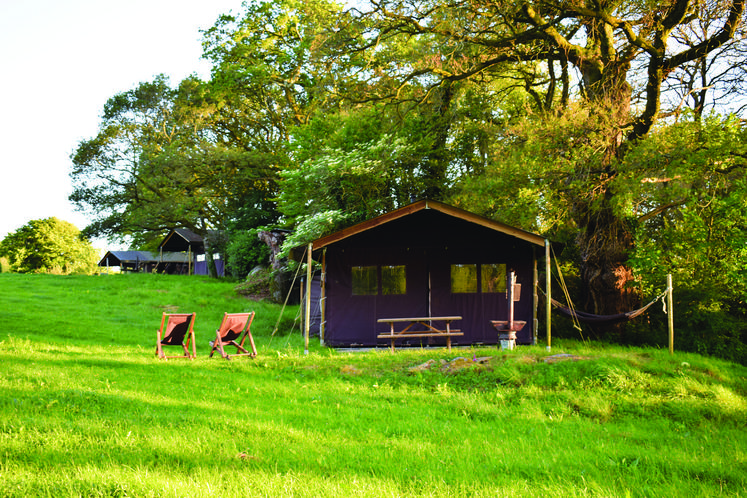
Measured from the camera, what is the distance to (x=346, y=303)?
1390cm

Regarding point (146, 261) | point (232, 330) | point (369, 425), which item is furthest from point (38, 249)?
point (369, 425)

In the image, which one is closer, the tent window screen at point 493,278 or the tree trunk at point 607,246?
the tree trunk at point 607,246

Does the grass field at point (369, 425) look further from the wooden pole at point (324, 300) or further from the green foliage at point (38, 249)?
the green foliage at point (38, 249)

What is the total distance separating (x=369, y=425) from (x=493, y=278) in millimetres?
8973

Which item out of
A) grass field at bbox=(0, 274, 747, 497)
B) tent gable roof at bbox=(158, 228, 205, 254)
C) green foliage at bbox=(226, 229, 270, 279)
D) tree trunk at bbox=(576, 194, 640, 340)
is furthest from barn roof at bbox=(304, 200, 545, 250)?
tent gable roof at bbox=(158, 228, 205, 254)

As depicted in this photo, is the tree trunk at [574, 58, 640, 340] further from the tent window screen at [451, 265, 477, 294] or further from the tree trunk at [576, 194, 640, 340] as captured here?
the tent window screen at [451, 265, 477, 294]

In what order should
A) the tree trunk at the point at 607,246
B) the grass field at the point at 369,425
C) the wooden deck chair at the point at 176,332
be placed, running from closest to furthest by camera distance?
1. the grass field at the point at 369,425
2. the wooden deck chair at the point at 176,332
3. the tree trunk at the point at 607,246

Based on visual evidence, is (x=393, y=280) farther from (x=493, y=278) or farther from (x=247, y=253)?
(x=247, y=253)

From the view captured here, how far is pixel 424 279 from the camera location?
13.8 meters

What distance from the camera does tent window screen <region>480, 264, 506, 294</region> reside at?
13.9 meters

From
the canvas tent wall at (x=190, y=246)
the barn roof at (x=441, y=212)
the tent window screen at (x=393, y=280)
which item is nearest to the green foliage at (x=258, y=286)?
the tent window screen at (x=393, y=280)

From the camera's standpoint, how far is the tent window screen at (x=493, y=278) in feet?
45.6

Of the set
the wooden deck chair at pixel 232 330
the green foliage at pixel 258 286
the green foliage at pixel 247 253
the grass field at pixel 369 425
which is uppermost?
the green foliage at pixel 247 253

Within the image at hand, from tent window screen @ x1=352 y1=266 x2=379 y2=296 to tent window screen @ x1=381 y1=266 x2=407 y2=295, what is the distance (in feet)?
0.65
